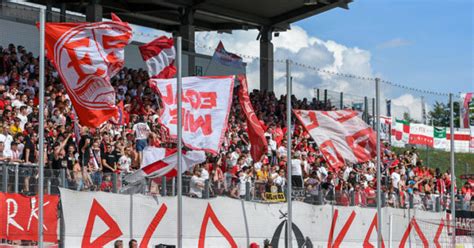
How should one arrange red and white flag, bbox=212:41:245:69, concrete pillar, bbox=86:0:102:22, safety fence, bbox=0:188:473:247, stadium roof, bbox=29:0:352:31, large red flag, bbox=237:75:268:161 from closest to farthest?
safety fence, bbox=0:188:473:247
large red flag, bbox=237:75:268:161
red and white flag, bbox=212:41:245:69
concrete pillar, bbox=86:0:102:22
stadium roof, bbox=29:0:352:31

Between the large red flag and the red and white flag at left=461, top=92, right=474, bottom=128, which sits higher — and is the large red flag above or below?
below

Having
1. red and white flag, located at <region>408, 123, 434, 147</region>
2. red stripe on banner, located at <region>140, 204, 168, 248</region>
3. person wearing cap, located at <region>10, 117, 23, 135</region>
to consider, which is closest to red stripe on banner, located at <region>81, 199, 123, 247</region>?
red stripe on banner, located at <region>140, 204, 168, 248</region>

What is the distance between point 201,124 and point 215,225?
10.1 feet

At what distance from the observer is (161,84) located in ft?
60.1

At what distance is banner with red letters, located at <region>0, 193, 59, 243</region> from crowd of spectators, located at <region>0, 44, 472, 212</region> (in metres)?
0.24

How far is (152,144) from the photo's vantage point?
22250 millimetres

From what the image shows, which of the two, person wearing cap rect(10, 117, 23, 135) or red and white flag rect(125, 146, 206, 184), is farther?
person wearing cap rect(10, 117, 23, 135)

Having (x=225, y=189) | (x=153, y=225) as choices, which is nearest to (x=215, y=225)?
(x=225, y=189)

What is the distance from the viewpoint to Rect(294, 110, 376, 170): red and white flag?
21.6 m

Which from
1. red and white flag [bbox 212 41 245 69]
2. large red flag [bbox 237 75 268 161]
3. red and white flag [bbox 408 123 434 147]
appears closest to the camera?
large red flag [bbox 237 75 268 161]

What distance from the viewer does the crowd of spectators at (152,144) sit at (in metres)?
19.5

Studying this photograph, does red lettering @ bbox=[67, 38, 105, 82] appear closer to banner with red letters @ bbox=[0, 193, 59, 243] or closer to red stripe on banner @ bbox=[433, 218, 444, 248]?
banner with red letters @ bbox=[0, 193, 59, 243]

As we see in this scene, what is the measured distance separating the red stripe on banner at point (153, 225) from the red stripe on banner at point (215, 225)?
1191mm

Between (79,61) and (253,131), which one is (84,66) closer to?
(79,61)
